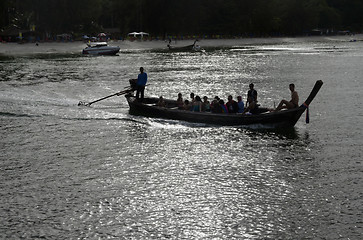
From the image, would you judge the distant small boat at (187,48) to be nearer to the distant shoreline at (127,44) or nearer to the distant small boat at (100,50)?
the distant shoreline at (127,44)

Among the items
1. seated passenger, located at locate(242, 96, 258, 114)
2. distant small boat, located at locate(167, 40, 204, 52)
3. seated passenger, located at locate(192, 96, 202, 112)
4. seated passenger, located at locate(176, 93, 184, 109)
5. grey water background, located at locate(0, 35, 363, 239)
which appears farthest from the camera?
distant small boat, located at locate(167, 40, 204, 52)

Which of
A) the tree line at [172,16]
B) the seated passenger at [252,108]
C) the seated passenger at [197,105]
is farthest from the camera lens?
the tree line at [172,16]

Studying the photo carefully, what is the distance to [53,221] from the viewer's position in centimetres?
1472

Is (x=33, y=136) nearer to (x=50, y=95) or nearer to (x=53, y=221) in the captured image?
(x=53, y=221)

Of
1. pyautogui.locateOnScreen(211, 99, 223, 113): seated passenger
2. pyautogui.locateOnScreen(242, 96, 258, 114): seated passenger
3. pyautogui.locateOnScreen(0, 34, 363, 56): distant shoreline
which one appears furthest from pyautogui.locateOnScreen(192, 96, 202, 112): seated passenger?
pyautogui.locateOnScreen(0, 34, 363, 56): distant shoreline

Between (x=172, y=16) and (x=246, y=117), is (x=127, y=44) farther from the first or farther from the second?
(x=246, y=117)

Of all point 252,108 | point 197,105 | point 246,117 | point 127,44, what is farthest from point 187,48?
point 246,117

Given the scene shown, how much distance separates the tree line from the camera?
413ft

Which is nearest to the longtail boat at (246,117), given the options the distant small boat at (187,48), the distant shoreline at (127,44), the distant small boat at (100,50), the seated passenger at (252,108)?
the seated passenger at (252,108)

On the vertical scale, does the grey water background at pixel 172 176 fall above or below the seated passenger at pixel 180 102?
below

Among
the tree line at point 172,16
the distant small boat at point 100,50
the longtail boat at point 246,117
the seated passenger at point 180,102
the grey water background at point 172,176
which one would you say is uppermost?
the tree line at point 172,16

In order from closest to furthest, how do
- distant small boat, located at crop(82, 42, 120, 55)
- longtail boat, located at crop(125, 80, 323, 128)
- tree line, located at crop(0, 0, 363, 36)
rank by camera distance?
1. longtail boat, located at crop(125, 80, 323, 128)
2. distant small boat, located at crop(82, 42, 120, 55)
3. tree line, located at crop(0, 0, 363, 36)

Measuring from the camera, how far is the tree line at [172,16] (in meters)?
126

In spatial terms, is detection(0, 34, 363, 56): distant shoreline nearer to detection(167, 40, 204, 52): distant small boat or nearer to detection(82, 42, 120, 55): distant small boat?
detection(167, 40, 204, 52): distant small boat
